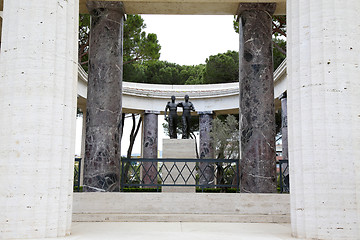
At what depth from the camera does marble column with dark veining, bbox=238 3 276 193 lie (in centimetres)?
1260

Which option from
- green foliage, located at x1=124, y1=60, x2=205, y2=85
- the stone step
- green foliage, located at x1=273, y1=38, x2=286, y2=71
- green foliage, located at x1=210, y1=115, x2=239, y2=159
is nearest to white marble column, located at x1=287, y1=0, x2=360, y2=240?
the stone step

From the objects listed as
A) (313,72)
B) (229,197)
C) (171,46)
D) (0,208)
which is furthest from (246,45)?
(171,46)

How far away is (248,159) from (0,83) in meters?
8.24

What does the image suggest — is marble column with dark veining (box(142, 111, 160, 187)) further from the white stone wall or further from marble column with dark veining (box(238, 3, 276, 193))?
the white stone wall

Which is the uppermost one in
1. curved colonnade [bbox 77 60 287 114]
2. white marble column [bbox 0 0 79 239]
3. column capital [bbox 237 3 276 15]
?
column capital [bbox 237 3 276 15]

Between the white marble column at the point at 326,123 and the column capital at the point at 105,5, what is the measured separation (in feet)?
26.2

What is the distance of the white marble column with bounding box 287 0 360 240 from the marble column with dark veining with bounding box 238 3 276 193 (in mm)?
5513

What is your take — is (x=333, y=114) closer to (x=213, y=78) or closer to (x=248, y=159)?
(x=248, y=159)

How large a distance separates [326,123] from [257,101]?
6.36 meters

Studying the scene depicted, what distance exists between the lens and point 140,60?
2636 centimetres

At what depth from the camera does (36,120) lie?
6625 mm

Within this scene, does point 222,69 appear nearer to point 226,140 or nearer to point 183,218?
point 226,140

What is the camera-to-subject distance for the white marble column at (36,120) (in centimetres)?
643

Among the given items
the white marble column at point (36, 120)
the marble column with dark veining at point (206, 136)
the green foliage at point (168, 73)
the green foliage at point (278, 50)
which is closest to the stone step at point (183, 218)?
the white marble column at point (36, 120)
